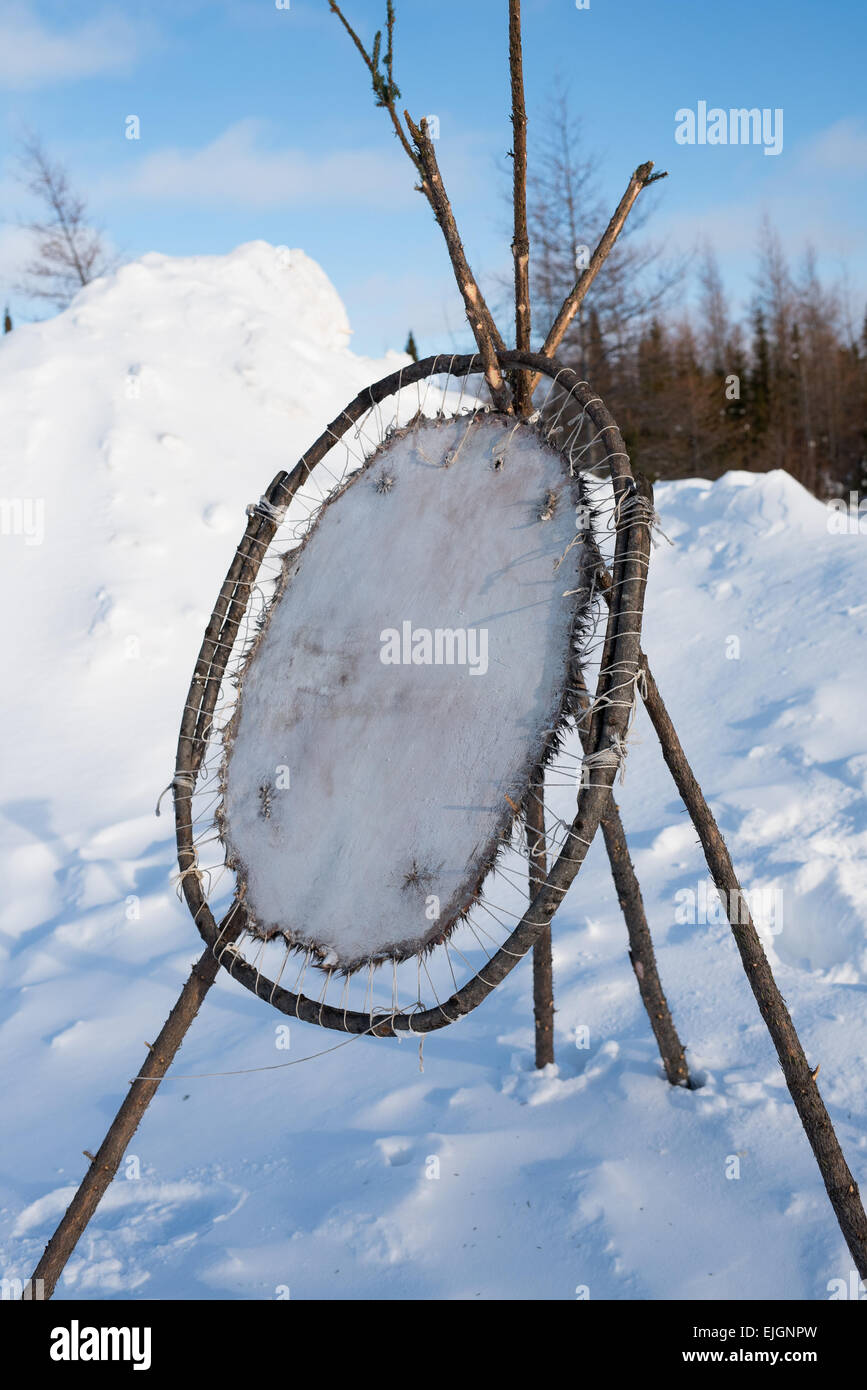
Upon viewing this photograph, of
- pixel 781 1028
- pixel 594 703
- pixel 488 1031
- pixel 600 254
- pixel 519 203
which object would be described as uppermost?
pixel 519 203

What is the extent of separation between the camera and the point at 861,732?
447cm

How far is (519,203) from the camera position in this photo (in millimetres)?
2184

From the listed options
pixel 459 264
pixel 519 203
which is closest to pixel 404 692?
pixel 459 264

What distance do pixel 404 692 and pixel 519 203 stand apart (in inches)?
45.9

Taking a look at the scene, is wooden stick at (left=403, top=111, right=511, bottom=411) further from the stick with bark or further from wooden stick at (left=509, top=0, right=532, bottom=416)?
the stick with bark

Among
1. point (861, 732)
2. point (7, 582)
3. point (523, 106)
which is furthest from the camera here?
point (7, 582)

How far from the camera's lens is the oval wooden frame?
5.65 ft

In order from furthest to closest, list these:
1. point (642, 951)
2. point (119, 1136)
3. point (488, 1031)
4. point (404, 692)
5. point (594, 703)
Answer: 1. point (488, 1031)
2. point (642, 951)
3. point (119, 1136)
4. point (404, 692)
5. point (594, 703)

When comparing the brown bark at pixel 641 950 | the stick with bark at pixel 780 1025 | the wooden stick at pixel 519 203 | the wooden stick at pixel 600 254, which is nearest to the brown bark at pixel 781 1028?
the stick with bark at pixel 780 1025

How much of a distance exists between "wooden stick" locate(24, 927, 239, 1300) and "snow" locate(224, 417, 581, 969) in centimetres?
28

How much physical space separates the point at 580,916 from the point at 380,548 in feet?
7.48

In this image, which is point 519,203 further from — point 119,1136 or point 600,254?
point 119,1136
